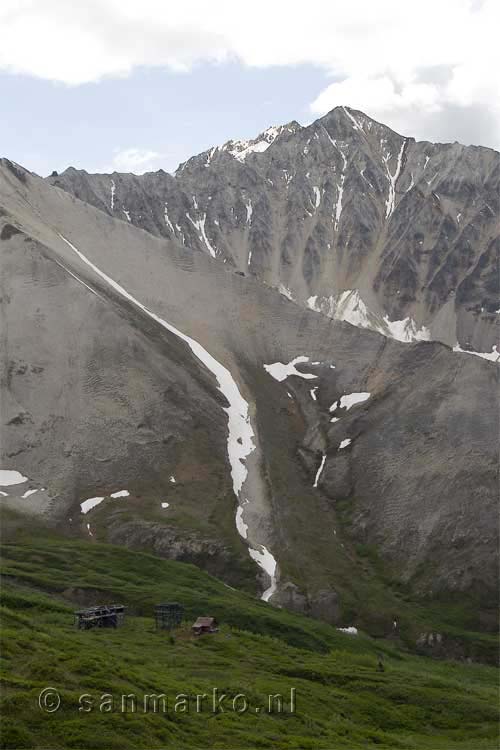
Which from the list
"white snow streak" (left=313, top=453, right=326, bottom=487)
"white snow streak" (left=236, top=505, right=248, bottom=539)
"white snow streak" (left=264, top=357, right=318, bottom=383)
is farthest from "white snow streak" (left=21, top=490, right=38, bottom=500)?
"white snow streak" (left=264, top=357, right=318, bottom=383)

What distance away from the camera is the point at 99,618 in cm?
5791

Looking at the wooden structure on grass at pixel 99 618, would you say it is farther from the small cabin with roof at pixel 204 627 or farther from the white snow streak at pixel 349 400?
the white snow streak at pixel 349 400

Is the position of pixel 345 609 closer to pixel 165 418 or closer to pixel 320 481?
pixel 320 481

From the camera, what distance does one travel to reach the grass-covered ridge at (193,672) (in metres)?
32.2

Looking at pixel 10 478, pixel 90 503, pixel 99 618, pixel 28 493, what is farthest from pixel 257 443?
pixel 99 618

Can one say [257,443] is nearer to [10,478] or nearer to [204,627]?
[10,478]

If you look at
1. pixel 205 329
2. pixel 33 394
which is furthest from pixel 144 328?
pixel 33 394

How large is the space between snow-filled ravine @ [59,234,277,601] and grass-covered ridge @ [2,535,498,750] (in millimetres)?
9023

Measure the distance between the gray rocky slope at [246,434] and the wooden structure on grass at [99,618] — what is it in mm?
29806

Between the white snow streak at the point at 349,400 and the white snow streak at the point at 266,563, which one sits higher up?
the white snow streak at the point at 349,400

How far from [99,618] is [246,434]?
56.8m

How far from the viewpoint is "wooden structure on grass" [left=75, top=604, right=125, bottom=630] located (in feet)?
185

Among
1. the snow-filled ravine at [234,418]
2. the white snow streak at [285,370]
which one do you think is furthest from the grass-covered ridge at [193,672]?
the white snow streak at [285,370]

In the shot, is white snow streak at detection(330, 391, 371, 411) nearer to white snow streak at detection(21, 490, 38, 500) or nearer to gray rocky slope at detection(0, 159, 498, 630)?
gray rocky slope at detection(0, 159, 498, 630)
